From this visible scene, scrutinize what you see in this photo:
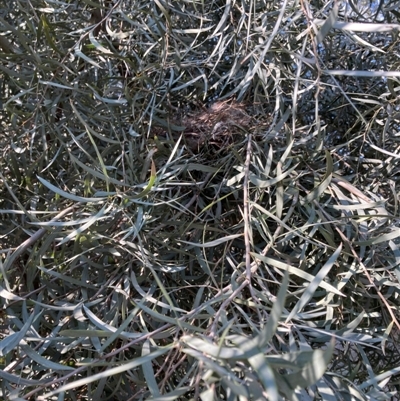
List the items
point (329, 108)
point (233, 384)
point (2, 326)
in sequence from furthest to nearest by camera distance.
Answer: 1. point (329, 108)
2. point (2, 326)
3. point (233, 384)

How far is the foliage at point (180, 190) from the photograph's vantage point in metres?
0.34

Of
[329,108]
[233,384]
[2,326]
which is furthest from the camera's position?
[329,108]

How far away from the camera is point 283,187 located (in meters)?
0.38

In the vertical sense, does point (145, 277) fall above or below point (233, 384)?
below

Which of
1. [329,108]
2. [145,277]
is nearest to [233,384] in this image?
[145,277]

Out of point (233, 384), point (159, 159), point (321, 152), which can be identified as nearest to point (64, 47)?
point (159, 159)

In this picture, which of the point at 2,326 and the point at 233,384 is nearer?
the point at 233,384

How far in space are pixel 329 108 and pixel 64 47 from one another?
254mm

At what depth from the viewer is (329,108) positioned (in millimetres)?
481

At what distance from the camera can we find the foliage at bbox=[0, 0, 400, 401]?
336 millimetres

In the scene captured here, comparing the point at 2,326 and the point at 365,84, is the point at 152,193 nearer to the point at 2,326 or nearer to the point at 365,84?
the point at 2,326

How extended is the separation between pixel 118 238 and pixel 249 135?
0.13m

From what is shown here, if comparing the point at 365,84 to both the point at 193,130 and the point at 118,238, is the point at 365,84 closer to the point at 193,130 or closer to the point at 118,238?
the point at 193,130

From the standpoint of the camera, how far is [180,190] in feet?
1.38
